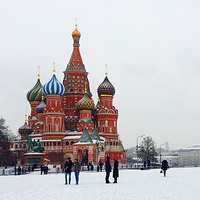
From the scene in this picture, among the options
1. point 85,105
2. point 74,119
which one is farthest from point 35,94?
point 85,105

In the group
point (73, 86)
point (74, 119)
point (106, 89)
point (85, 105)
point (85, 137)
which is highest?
point (73, 86)

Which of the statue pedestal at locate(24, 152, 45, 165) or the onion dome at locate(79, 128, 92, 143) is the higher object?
the onion dome at locate(79, 128, 92, 143)

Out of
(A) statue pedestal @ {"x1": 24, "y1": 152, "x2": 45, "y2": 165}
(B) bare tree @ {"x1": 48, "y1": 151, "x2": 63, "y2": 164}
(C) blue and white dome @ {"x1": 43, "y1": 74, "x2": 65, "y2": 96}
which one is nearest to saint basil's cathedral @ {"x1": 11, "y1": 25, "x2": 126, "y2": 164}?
(C) blue and white dome @ {"x1": 43, "y1": 74, "x2": 65, "y2": 96}

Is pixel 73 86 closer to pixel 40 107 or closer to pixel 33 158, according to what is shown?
pixel 40 107

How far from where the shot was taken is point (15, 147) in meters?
75.9

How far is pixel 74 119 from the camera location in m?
70.1

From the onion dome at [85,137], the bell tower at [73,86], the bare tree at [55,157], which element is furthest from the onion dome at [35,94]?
the onion dome at [85,137]

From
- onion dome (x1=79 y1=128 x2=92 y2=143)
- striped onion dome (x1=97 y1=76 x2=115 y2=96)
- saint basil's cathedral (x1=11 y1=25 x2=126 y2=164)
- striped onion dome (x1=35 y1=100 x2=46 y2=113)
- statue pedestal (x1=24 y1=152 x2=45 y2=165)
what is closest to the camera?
onion dome (x1=79 y1=128 x2=92 y2=143)

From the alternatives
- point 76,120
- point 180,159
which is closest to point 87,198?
point 76,120

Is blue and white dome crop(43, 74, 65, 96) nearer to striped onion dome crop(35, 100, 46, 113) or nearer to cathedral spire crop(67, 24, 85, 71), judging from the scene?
striped onion dome crop(35, 100, 46, 113)

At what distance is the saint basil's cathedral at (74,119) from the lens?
6307 centimetres

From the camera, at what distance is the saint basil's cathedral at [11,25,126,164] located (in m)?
63.1

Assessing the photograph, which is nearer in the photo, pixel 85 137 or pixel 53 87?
pixel 85 137

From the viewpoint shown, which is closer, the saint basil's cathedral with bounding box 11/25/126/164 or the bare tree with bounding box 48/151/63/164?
the bare tree with bounding box 48/151/63/164
